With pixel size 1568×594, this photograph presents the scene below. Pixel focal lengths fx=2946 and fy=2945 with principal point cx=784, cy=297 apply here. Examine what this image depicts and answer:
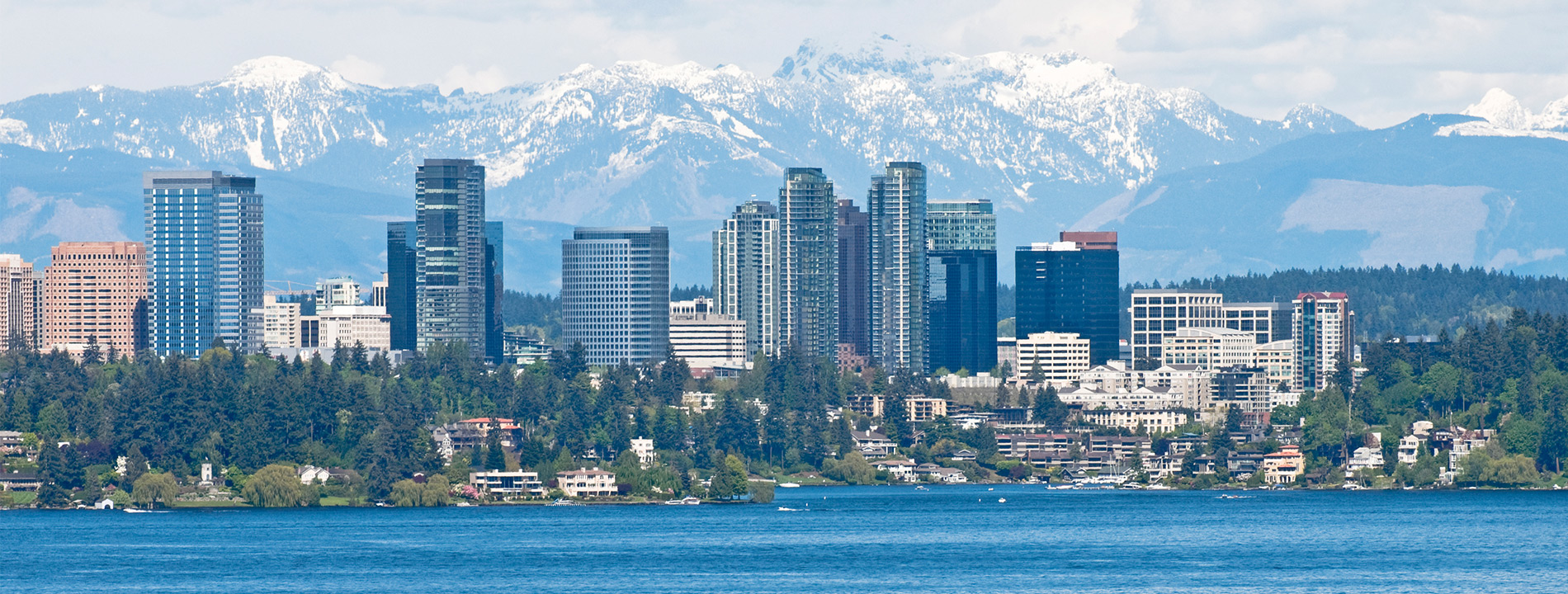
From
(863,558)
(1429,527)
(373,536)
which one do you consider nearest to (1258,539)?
(1429,527)

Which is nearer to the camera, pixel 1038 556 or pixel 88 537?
pixel 1038 556

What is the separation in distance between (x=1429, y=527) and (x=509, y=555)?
63767mm

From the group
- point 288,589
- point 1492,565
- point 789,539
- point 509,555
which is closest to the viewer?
point 288,589

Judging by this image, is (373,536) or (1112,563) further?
(373,536)

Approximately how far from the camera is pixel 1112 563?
563ft

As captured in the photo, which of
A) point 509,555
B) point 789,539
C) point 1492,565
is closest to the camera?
point 1492,565

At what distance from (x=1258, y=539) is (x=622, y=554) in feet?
136

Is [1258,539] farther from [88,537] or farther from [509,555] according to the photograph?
[88,537]

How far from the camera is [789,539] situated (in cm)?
19188

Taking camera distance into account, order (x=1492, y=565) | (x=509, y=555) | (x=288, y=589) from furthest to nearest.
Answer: (x=509, y=555)
(x=1492, y=565)
(x=288, y=589)

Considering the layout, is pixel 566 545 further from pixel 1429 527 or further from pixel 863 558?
pixel 1429 527

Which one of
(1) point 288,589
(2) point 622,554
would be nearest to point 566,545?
(2) point 622,554

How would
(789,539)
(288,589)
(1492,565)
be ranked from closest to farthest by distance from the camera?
(288,589), (1492,565), (789,539)

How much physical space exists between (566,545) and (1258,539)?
4438 centimetres
